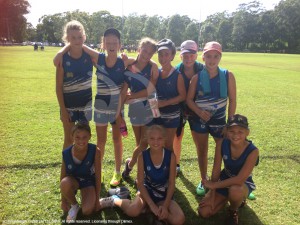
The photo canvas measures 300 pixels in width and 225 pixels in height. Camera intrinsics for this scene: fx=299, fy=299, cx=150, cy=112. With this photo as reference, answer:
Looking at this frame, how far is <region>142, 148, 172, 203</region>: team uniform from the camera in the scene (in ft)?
11.3

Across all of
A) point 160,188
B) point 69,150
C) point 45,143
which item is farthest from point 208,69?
point 45,143

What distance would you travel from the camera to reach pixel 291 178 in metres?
4.61

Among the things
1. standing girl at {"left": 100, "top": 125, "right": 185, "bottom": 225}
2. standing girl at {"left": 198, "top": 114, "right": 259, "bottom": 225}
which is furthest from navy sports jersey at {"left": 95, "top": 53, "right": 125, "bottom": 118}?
standing girl at {"left": 198, "top": 114, "right": 259, "bottom": 225}

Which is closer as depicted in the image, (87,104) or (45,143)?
(87,104)

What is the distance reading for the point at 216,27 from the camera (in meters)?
85.2

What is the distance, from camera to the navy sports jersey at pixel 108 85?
3.88 meters

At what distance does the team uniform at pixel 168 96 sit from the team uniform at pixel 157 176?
0.67 m

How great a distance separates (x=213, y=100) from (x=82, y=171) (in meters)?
1.83

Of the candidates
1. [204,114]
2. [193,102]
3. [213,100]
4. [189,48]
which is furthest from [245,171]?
[189,48]

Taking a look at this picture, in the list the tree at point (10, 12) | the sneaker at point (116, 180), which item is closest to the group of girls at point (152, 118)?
the sneaker at point (116, 180)

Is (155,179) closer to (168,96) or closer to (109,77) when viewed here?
(168,96)

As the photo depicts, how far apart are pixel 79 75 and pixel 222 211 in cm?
248

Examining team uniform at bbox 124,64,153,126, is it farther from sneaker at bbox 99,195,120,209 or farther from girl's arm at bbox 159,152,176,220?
sneaker at bbox 99,195,120,209

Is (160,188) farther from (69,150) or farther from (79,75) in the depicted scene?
(79,75)
